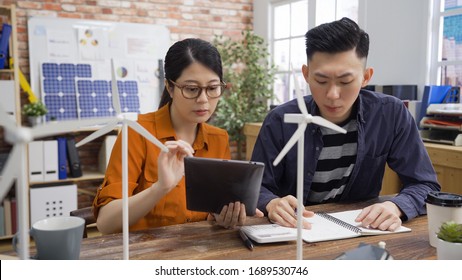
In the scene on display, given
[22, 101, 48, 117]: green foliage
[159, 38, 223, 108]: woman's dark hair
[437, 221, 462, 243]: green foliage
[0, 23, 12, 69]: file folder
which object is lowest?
[437, 221, 462, 243]: green foliage

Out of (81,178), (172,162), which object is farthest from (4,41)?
(172,162)

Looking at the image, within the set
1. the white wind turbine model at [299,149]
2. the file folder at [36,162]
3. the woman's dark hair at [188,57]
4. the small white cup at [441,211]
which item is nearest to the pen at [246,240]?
the white wind turbine model at [299,149]

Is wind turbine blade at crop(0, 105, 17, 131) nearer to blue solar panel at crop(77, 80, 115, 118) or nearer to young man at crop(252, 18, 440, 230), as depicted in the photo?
young man at crop(252, 18, 440, 230)

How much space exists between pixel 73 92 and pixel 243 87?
170 cm

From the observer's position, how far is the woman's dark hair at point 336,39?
1509mm

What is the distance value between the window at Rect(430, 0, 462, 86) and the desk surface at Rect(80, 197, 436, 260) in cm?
246

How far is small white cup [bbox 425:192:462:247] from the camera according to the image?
3.82ft

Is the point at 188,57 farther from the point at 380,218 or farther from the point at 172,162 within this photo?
the point at 380,218

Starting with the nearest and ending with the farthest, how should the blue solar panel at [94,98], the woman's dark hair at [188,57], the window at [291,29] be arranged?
the woman's dark hair at [188,57] < the blue solar panel at [94,98] < the window at [291,29]

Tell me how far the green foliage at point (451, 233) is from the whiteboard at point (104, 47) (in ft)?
12.2

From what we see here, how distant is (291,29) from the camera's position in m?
4.82

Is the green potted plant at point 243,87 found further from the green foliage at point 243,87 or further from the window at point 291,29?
the window at point 291,29

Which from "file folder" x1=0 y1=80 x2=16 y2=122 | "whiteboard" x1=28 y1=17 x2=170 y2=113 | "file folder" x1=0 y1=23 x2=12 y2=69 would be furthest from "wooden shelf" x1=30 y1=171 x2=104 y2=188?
"file folder" x1=0 y1=23 x2=12 y2=69
